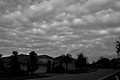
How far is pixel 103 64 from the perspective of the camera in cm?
14812

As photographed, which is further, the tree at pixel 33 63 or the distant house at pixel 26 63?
the distant house at pixel 26 63

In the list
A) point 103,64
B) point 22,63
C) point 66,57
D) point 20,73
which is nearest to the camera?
point 20,73

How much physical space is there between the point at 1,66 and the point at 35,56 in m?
8.98

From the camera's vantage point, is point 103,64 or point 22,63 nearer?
point 22,63

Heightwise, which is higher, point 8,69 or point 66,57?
point 66,57

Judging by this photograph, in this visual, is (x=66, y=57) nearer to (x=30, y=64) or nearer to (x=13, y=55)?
(x=30, y=64)

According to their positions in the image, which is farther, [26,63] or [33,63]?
[26,63]

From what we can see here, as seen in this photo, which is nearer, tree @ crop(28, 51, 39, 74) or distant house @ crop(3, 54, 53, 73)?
tree @ crop(28, 51, 39, 74)

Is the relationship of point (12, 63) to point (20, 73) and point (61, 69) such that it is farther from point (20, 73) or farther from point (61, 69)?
point (61, 69)

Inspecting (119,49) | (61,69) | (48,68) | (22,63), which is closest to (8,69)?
(22,63)

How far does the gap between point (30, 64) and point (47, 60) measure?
3249cm

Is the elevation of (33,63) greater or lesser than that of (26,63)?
lesser

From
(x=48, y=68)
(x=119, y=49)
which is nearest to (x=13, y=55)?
(x=119, y=49)

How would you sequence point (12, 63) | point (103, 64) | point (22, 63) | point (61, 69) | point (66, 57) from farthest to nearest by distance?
point (103, 64) < point (66, 57) < point (61, 69) < point (22, 63) < point (12, 63)
